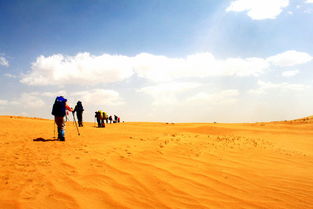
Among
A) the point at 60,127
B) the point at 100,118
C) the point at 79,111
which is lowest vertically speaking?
the point at 60,127

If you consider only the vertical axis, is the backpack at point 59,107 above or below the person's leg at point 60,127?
above

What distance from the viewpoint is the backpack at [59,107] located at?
930cm

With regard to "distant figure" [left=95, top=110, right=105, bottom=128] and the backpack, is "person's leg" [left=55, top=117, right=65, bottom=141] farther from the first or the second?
"distant figure" [left=95, top=110, right=105, bottom=128]

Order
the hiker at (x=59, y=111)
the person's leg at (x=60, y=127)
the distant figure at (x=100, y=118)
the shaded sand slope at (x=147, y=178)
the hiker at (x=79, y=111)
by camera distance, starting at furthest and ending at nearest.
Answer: the hiker at (x=79, y=111), the distant figure at (x=100, y=118), the hiker at (x=59, y=111), the person's leg at (x=60, y=127), the shaded sand slope at (x=147, y=178)

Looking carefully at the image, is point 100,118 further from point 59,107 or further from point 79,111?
point 59,107

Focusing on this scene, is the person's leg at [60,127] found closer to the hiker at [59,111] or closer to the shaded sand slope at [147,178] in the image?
the hiker at [59,111]

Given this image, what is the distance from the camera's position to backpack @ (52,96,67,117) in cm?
930

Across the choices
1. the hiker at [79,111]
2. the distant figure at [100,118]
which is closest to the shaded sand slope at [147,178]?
the distant figure at [100,118]

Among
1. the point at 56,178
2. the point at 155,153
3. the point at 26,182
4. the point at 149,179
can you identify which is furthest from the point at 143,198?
the point at 155,153

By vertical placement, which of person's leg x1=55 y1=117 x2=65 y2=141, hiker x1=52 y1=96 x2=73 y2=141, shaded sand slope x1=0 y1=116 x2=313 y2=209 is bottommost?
shaded sand slope x1=0 y1=116 x2=313 y2=209

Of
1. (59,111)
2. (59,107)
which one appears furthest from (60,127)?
(59,107)

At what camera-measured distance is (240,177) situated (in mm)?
5250

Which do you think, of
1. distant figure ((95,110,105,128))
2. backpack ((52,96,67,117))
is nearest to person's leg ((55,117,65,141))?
backpack ((52,96,67,117))

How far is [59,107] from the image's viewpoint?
937cm
